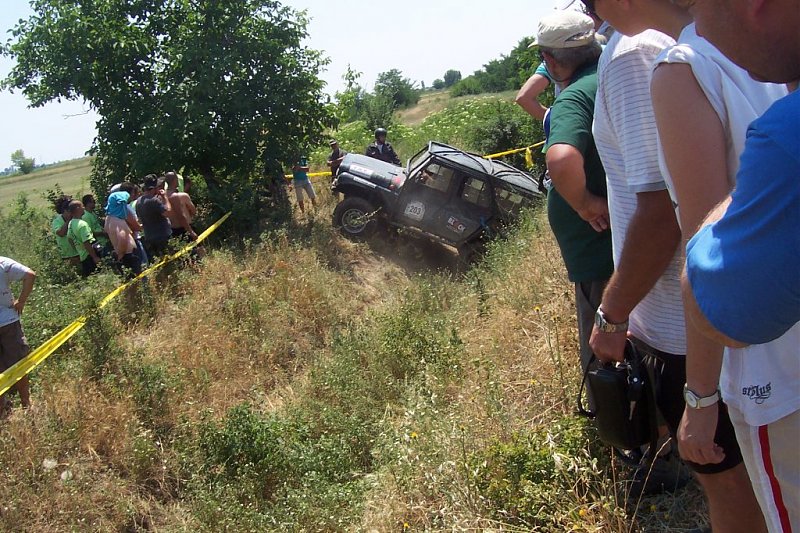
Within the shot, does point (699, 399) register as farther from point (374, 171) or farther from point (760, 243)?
point (374, 171)

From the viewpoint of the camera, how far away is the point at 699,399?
1.61 meters

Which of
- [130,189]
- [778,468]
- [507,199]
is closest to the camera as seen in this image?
[778,468]

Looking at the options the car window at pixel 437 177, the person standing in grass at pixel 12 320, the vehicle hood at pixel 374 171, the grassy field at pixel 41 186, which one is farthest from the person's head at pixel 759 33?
the grassy field at pixel 41 186

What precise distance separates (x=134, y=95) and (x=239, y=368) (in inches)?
Answer: 224

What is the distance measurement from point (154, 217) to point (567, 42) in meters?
7.34

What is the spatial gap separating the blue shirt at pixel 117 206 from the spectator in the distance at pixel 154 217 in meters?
0.22

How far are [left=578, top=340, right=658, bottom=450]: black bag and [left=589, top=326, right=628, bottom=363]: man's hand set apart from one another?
1.0 inches

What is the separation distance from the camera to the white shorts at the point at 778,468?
1323 mm

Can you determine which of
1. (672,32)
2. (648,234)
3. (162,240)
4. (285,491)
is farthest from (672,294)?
(162,240)

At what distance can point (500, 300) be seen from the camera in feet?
19.4

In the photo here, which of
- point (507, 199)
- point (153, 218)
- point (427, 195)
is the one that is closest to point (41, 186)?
point (153, 218)

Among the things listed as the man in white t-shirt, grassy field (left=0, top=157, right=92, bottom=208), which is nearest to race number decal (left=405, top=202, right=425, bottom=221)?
the man in white t-shirt

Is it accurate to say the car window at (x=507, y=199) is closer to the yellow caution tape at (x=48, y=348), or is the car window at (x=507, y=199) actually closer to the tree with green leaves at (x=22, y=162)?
the yellow caution tape at (x=48, y=348)

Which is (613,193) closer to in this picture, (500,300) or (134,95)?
(500,300)
